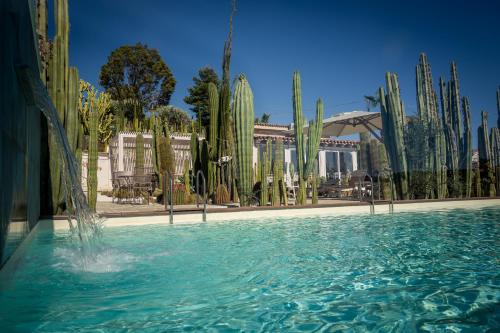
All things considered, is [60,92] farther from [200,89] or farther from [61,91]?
[200,89]

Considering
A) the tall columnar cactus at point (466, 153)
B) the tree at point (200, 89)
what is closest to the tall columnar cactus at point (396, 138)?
the tall columnar cactus at point (466, 153)

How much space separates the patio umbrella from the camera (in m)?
15.0

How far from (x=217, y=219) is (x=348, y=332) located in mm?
6106

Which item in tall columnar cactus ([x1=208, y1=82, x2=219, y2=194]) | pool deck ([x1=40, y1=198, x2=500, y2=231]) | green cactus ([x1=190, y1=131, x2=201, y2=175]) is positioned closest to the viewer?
pool deck ([x1=40, y1=198, x2=500, y2=231])

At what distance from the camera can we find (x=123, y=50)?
1083 inches

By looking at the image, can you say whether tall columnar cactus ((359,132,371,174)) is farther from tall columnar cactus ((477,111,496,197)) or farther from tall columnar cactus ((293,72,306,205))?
tall columnar cactus ((293,72,306,205))

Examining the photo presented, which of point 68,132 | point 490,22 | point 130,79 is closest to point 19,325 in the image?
point 68,132

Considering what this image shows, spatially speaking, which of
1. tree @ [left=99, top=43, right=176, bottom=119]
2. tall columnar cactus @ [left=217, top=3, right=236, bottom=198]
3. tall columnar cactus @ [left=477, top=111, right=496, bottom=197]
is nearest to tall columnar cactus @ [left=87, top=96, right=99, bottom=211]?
tall columnar cactus @ [left=217, top=3, right=236, bottom=198]

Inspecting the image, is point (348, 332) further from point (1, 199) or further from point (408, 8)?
point (408, 8)

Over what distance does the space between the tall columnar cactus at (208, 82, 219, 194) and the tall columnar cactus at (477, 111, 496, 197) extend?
964 centimetres

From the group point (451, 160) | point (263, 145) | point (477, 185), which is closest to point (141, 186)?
point (263, 145)

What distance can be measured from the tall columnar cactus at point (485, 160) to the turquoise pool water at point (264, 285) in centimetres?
829

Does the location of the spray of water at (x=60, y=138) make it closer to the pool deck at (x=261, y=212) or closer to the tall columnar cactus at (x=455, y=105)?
the pool deck at (x=261, y=212)

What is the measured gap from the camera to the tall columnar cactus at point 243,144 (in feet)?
30.4
